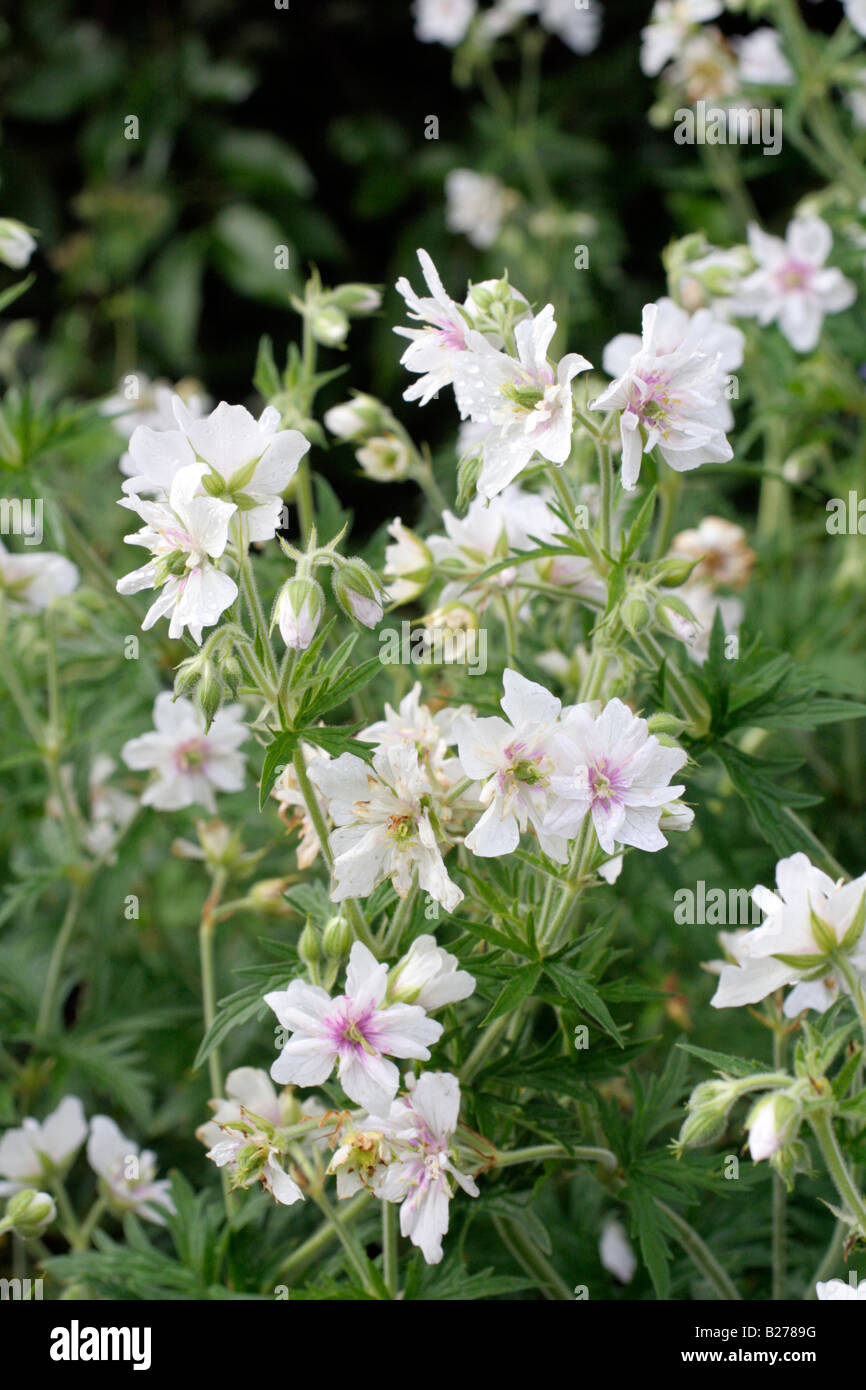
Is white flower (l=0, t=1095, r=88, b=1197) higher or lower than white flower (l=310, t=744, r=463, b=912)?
lower

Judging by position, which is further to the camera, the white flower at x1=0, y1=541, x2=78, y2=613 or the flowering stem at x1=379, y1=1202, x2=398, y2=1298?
the white flower at x1=0, y1=541, x2=78, y2=613

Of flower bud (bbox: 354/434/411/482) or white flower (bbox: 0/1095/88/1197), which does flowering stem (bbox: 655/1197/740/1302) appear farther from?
flower bud (bbox: 354/434/411/482)

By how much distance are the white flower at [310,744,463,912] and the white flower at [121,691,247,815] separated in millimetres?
424

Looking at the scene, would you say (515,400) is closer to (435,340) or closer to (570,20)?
(435,340)

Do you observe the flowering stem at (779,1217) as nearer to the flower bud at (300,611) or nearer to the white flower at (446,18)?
the flower bud at (300,611)

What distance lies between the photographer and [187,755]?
141cm

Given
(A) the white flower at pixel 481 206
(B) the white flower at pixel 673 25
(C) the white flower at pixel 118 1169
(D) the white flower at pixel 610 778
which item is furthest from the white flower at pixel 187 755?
(A) the white flower at pixel 481 206

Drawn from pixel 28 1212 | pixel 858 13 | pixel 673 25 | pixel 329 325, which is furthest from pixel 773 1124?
pixel 673 25

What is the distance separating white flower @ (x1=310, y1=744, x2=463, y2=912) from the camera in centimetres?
98

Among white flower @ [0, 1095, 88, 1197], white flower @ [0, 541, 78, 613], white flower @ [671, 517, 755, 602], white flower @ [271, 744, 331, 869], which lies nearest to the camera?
white flower @ [271, 744, 331, 869]

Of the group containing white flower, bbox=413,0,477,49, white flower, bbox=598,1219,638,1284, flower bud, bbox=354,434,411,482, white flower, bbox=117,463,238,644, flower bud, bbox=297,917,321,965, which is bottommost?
white flower, bbox=598,1219,638,1284

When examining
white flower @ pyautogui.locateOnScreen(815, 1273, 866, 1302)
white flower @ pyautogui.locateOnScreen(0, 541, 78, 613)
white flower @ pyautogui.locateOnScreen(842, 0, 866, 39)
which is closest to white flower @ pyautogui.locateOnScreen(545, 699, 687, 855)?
white flower @ pyautogui.locateOnScreen(815, 1273, 866, 1302)
